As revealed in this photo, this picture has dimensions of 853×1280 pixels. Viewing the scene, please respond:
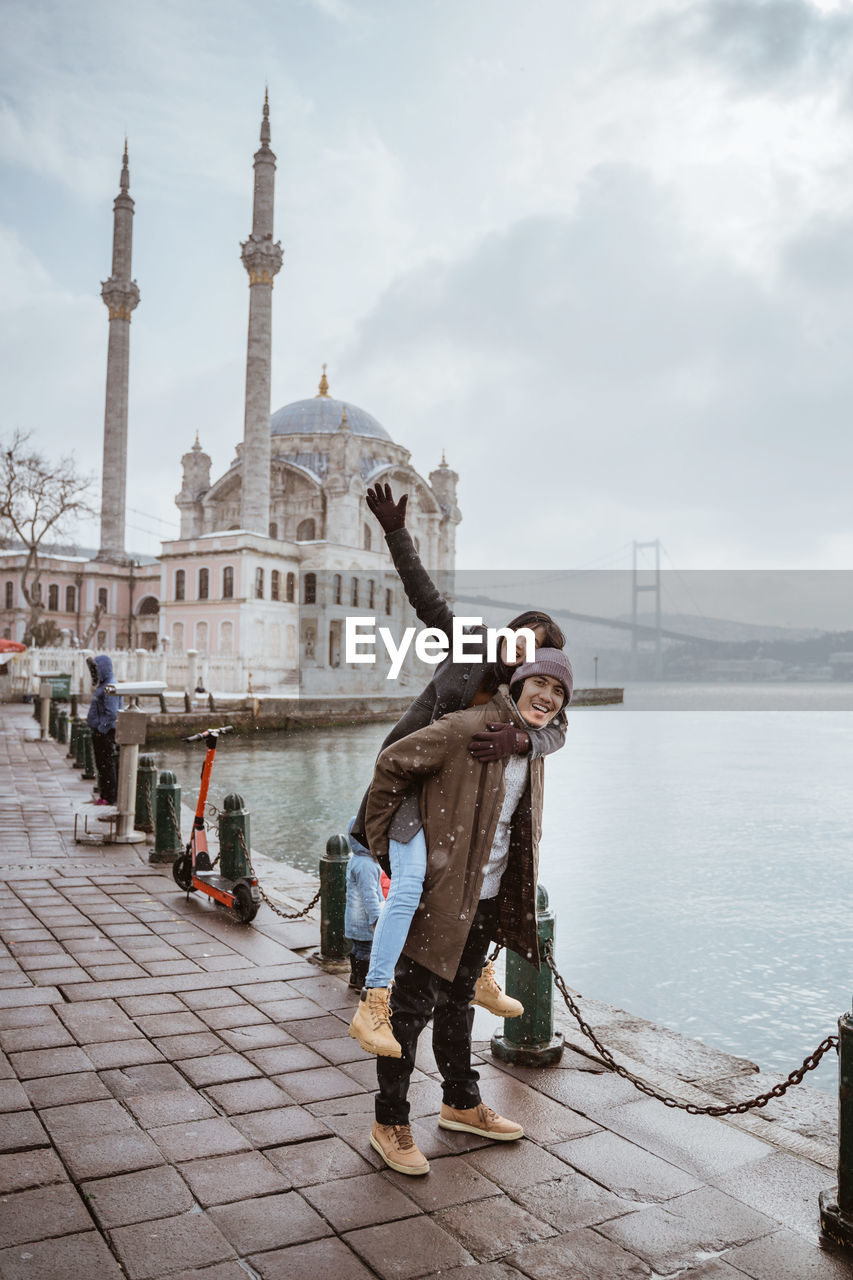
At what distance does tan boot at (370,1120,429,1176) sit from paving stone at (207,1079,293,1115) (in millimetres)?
523

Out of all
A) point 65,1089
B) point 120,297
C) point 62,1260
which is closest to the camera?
point 62,1260

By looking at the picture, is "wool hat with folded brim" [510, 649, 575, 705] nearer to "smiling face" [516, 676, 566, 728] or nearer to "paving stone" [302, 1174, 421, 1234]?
"smiling face" [516, 676, 566, 728]

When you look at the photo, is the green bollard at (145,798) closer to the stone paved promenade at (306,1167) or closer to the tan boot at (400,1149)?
the stone paved promenade at (306,1167)

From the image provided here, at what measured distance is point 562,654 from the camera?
2.94 meters

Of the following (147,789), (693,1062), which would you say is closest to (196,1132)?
(693,1062)

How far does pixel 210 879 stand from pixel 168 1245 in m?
3.56

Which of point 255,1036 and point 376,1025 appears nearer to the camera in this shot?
point 376,1025

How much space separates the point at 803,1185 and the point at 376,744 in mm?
23537

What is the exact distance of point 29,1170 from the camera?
8.88 ft

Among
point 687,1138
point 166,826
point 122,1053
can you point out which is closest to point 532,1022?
point 687,1138

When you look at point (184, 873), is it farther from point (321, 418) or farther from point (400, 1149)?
point (321, 418)

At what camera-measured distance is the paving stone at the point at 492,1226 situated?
2426mm

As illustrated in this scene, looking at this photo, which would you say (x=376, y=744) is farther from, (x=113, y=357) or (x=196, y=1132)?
(x=113, y=357)

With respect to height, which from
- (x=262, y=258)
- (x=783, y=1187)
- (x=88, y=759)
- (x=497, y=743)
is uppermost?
(x=262, y=258)
